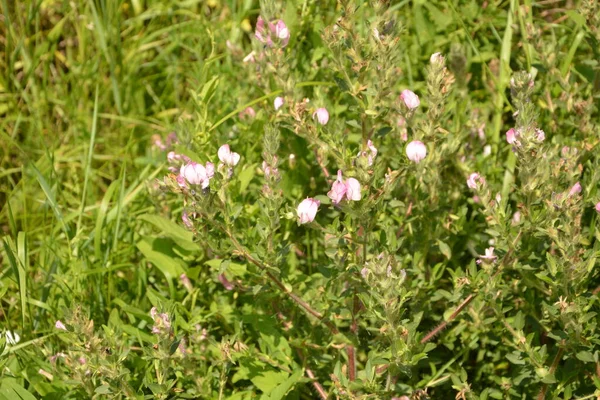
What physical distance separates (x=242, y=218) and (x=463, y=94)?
3.22 ft

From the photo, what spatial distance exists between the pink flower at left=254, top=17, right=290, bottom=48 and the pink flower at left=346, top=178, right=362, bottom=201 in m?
0.77

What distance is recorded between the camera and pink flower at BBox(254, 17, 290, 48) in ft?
8.93

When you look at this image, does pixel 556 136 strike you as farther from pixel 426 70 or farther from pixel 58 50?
pixel 58 50

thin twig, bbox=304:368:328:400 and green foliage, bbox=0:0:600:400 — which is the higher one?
green foliage, bbox=0:0:600:400

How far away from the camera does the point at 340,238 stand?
7.46ft

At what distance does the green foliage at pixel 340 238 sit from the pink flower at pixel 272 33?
0.01 meters

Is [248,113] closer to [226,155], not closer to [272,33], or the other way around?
[272,33]

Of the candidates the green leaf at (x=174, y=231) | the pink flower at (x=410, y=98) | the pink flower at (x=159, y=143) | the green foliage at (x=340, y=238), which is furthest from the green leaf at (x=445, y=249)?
the pink flower at (x=159, y=143)

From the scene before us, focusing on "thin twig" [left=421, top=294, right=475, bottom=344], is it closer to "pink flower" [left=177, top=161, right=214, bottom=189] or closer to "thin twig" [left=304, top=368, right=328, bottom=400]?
"thin twig" [left=304, top=368, right=328, bottom=400]

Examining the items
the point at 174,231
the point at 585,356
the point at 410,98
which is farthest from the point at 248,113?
the point at 585,356

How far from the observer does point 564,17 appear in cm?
363

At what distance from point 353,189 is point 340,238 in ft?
0.58

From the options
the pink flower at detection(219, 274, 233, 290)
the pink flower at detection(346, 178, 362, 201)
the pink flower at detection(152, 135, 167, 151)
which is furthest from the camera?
the pink flower at detection(152, 135, 167, 151)

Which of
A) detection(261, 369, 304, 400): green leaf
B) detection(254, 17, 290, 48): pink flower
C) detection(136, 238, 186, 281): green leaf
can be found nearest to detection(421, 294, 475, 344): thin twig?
detection(261, 369, 304, 400): green leaf
